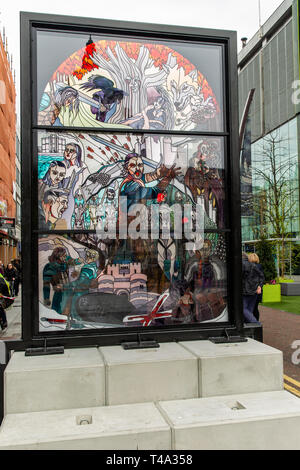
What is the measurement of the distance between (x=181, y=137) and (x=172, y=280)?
58.2 inches

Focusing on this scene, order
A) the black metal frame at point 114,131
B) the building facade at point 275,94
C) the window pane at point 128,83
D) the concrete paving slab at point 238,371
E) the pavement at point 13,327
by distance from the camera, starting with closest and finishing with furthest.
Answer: the concrete paving slab at point 238,371 → the black metal frame at point 114,131 → the window pane at point 128,83 → the pavement at point 13,327 → the building facade at point 275,94

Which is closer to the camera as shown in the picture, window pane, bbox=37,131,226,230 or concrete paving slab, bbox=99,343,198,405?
concrete paving slab, bbox=99,343,198,405

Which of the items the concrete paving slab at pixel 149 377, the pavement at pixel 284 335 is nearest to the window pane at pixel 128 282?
the concrete paving slab at pixel 149 377

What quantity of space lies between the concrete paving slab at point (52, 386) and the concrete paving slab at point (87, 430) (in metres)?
0.09

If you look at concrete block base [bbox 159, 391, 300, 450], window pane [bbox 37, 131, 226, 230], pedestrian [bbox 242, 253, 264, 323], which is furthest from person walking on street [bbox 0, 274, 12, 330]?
concrete block base [bbox 159, 391, 300, 450]

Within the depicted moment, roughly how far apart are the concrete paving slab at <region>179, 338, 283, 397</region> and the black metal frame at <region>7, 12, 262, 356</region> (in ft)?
1.79

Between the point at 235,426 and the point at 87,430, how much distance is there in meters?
1.06

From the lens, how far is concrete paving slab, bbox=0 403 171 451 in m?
2.94

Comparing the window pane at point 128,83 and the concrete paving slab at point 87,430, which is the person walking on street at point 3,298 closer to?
the window pane at point 128,83

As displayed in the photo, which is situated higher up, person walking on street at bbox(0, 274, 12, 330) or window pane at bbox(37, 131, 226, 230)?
window pane at bbox(37, 131, 226, 230)

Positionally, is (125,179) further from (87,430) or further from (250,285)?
(250,285)

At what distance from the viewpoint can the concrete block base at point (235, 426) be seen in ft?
10.3

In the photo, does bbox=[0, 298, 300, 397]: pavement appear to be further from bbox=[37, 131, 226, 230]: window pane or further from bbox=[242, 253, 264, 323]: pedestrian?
bbox=[37, 131, 226, 230]: window pane
